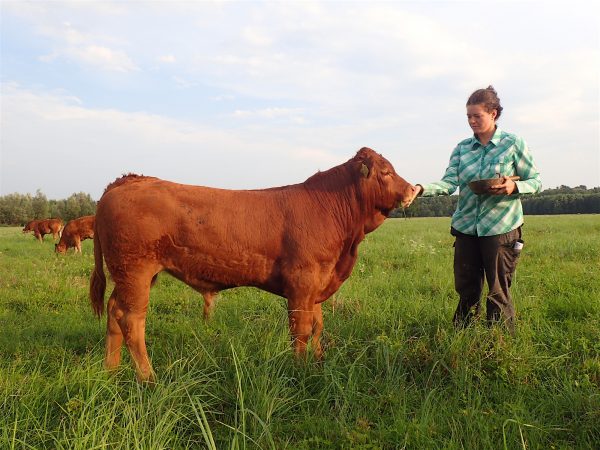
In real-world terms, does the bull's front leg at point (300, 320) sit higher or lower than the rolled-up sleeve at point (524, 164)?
lower

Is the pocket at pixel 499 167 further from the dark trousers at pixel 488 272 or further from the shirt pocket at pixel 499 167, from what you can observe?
the dark trousers at pixel 488 272

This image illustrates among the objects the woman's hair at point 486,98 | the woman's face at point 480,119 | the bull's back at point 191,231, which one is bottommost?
the bull's back at point 191,231

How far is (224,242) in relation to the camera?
385 centimetres

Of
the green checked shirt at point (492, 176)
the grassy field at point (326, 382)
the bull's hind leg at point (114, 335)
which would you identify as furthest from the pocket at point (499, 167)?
the bull's hind leg at point (114, 335)

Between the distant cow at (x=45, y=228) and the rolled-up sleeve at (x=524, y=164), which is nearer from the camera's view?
the rolled-up sleeve at (x=524, y=164)

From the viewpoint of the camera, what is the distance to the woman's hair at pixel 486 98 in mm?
4211

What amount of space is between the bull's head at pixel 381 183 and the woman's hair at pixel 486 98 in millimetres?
976

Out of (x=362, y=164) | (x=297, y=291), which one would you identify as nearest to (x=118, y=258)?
(x=297, y=291)

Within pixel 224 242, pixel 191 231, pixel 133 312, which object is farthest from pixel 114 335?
pixel 224 242

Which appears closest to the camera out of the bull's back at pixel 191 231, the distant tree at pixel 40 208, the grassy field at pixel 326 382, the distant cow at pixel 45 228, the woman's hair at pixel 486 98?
the grassy field at pixel 326 382

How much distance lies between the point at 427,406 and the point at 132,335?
2395 millimetres

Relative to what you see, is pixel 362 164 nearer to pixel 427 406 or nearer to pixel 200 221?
pixel 200 221

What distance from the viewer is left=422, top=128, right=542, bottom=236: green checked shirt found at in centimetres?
423

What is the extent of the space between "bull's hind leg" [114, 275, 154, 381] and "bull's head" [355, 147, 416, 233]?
2.13 meters
